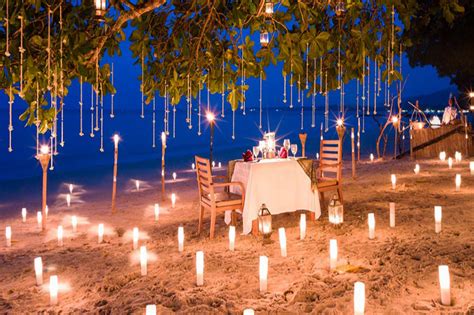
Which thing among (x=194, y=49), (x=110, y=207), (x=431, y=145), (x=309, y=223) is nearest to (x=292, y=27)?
(x=194, y=49)

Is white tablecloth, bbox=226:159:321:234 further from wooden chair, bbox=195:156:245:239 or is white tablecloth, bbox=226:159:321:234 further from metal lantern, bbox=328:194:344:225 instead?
metal lantern, bbox=328:194:344:225

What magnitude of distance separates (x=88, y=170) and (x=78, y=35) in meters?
12.3

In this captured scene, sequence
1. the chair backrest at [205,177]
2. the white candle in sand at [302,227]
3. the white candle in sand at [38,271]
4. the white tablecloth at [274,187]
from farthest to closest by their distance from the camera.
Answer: the white tablecloth at [274,187] → the chair backrest at [205,177] → the white candle in sand at [302,227] → the white candle in sand at [38,271]

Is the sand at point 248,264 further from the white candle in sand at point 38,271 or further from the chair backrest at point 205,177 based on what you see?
the chair backrest at point 205,177

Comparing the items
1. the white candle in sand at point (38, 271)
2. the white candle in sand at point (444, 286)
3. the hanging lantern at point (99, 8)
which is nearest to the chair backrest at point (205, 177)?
the white candle in sand at point (38, 271)

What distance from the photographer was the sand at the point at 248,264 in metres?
3.72

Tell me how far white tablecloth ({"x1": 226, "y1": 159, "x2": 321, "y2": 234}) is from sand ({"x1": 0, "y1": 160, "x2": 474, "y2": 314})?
262 millimetres

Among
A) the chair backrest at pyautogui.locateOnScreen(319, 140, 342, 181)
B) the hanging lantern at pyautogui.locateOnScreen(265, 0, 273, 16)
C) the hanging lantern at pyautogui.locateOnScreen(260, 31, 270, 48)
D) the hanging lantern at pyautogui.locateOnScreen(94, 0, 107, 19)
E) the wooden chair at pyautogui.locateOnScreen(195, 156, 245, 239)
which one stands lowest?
the wooden chair at pyautogui.locateOnScreen(195, 156, 245, 239)

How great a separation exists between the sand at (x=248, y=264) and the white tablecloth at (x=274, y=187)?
10.3 inches

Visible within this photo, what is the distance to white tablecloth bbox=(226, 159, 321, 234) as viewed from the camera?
19.0 ft

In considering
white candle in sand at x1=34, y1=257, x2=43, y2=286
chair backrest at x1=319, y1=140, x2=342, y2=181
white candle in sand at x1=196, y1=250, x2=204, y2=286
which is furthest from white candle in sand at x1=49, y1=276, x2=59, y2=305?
chair backrest at x1=319, y1=140, x2=342, y2=181

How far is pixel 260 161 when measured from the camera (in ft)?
20.2

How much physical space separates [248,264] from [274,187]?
150cm

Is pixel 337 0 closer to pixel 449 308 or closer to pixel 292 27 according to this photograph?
pixel 292 27
